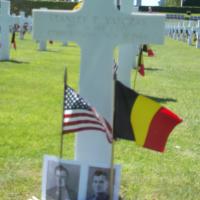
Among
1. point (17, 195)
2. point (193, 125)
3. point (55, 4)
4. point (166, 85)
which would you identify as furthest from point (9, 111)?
point (55, 4)

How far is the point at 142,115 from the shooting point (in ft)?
14.0

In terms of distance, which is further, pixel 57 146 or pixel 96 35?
pixel 57 146

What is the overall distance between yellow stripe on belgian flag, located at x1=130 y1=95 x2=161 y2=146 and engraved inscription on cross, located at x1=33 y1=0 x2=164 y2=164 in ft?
1.10

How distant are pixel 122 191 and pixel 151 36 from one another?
1.41 metres

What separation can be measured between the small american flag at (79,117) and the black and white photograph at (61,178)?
292mm

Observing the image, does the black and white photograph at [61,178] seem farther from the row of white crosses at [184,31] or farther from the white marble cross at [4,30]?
the row of white crosses at [184,31]

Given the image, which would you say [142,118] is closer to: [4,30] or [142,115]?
[142,115]

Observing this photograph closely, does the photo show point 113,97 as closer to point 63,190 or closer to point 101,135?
point 101,135

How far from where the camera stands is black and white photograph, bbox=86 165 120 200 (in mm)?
4410

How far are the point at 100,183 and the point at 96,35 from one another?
3.61 ft

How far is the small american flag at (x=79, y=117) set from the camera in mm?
4211

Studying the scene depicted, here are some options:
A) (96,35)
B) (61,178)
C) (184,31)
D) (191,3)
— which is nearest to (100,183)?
(61,178)

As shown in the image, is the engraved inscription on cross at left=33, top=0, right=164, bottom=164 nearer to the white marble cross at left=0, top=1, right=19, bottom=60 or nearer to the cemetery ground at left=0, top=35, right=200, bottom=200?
the cemetery ground at left=0, top=35, right=200, bottom=200

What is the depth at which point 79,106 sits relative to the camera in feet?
13.8
